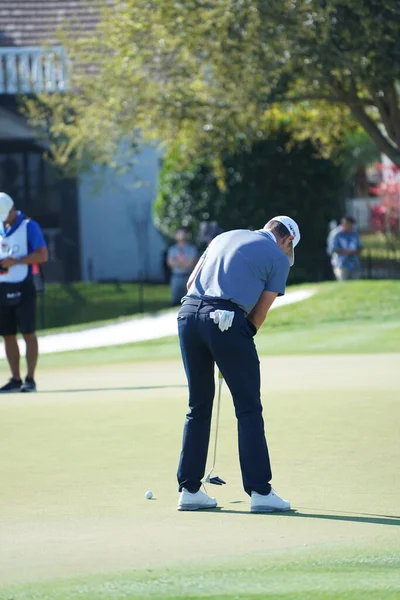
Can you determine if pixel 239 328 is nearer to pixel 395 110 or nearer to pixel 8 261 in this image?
pixel 8 261

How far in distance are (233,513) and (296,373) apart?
760 cm

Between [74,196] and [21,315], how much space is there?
21.2 metres

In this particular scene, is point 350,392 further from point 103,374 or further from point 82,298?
point 82,298

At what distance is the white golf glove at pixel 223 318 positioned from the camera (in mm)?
7871

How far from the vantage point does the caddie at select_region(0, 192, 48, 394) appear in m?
14.0

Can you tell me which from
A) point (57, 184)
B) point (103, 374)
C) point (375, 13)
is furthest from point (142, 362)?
point (57, 184)

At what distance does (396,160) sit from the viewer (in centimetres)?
2633

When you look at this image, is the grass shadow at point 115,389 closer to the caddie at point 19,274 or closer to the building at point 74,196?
the caddie at point 19,274

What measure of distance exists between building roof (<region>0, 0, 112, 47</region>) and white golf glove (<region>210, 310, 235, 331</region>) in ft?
88.3

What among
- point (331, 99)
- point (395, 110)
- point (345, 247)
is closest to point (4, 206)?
point (331, 99)

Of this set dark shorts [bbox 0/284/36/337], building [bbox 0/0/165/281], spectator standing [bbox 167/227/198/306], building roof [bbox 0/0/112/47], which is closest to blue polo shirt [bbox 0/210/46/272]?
dark shorts [bbox 0/284/36/337]

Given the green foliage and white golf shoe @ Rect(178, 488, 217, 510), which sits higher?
white golf shoe @ Rect(178, 488, 217, 510)

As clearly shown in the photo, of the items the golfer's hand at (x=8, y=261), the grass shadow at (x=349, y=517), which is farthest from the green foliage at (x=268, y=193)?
the grass shadow at (x=349, y=517)

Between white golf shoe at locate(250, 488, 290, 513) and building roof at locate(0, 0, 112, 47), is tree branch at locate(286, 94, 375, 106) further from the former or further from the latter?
white golf shoe at locate(250, 488, 290, 513)
